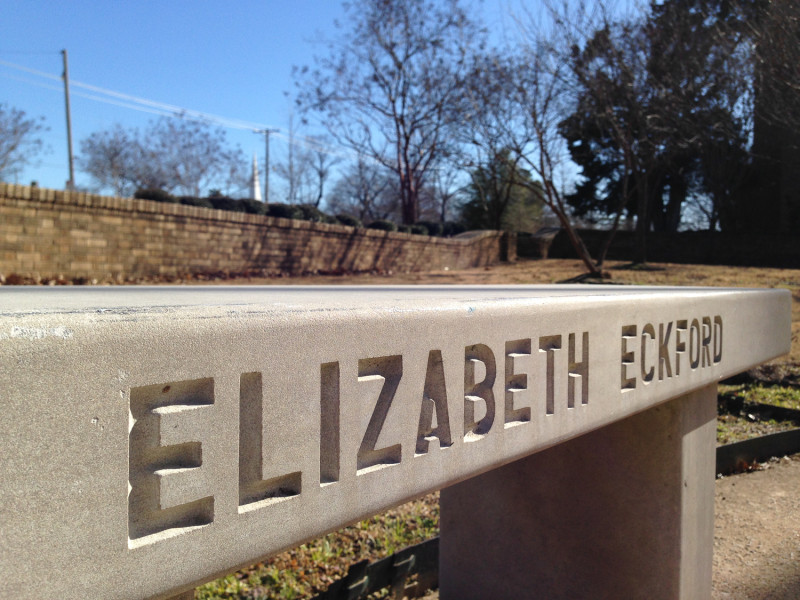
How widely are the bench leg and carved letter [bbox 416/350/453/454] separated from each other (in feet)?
4.40

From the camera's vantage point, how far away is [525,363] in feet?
4.17

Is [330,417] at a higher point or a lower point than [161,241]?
lower

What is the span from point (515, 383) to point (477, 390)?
0.36 feet

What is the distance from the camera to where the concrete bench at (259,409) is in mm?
665

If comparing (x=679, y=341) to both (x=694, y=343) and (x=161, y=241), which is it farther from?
(x=161, y=241)

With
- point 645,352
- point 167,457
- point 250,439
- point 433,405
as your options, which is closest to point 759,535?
point 645,352

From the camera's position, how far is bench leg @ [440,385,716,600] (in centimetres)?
221

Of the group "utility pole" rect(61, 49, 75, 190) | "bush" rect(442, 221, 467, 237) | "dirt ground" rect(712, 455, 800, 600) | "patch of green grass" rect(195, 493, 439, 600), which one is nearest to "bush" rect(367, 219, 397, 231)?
"bush" rect(442, 221, 467, 237)

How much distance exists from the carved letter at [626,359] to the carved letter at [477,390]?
1.71ft

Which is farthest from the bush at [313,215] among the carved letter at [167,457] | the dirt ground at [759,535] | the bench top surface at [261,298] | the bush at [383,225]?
the carved letter at [167,457]

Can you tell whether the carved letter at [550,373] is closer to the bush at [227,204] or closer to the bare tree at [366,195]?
the bush at [227,204]

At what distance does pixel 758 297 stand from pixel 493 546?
1.34m

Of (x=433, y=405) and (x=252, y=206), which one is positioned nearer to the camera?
(x=433, y=405)

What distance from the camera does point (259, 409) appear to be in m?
0.85
